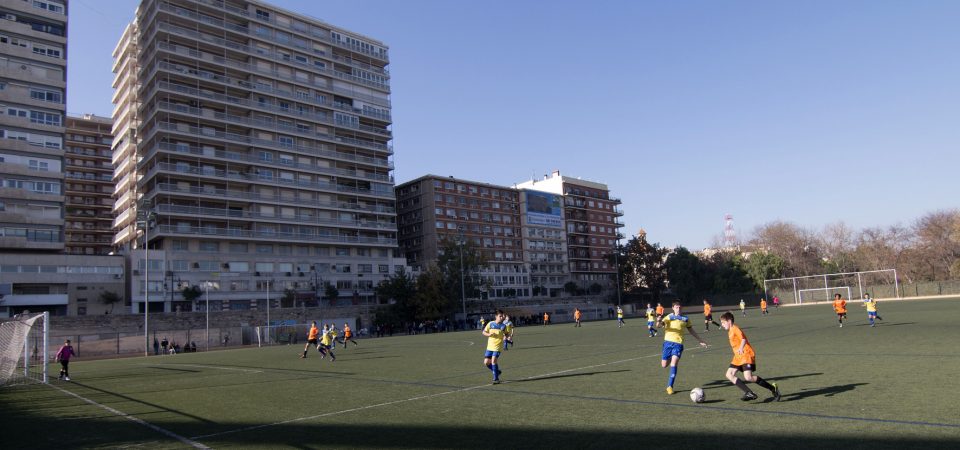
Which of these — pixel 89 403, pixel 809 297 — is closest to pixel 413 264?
pixel 809 297

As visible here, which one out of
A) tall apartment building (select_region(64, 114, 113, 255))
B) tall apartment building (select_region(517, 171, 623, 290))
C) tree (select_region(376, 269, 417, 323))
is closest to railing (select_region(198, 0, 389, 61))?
tree (select_region(376, 269, 417, 323))

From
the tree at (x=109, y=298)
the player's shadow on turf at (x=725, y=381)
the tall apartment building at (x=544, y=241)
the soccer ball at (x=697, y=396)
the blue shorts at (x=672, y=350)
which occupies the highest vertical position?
the tall apartment building at (x=544, y=241)

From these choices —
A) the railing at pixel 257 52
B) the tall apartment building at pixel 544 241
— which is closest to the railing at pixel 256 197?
the railing at pixel 257 52

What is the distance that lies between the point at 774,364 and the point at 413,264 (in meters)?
106

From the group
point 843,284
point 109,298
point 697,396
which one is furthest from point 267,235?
point 697,396

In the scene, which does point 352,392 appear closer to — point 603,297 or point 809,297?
point 809,297

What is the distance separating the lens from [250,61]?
308 ft

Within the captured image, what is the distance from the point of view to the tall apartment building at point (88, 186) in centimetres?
11244

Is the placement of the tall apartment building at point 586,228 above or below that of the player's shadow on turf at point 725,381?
above

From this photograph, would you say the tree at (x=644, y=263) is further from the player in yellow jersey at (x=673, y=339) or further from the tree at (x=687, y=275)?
the player in yellow jersey at (x=673, y=339)

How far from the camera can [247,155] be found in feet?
297

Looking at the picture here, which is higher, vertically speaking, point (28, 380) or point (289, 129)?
point (289, 129)

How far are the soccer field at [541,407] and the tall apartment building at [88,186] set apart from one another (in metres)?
108

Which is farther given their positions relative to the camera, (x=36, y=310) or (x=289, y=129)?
(x=289, y=129)
